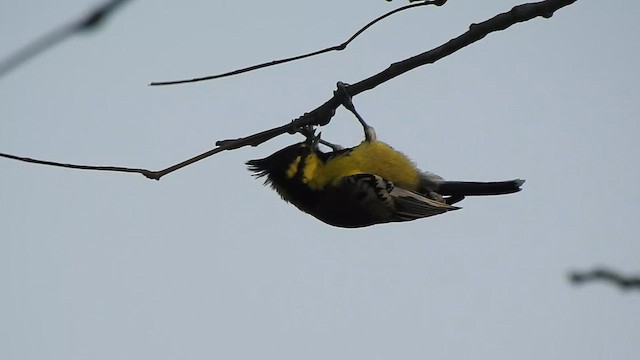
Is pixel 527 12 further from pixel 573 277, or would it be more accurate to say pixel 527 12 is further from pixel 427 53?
pixel 573 277

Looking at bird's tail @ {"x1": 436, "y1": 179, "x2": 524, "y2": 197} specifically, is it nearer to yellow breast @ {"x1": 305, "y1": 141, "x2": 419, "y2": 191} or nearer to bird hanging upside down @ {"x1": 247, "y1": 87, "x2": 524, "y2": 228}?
bird hanging upside down @ {"x1": 247, "y1": 87, "x2": 524, "y2": 228}

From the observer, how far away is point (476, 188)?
521 cm

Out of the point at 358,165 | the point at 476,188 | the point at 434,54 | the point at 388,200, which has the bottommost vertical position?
the point at 434,54

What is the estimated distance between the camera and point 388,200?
4934mm

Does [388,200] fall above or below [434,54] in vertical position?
above

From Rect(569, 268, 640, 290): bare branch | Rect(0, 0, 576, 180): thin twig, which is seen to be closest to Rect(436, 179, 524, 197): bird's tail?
Rect(0, 0, 576, 180): thin twig

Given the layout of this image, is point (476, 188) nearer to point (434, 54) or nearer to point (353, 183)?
point (353, 183)

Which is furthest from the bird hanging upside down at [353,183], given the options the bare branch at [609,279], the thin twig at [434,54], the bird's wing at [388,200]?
the bare branch at [609,279]

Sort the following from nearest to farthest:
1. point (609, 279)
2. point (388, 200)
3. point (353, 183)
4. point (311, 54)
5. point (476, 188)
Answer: point (609, 279), point (311, 54), point (353, 183), point (388, 200), point (476, 188)

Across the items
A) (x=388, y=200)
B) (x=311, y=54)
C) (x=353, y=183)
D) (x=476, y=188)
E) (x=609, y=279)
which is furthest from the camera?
(x=476, y=188)

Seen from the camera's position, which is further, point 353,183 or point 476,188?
point 476,188

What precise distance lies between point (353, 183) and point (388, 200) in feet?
0.86

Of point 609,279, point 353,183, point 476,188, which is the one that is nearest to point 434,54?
point 609,279

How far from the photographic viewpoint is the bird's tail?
512cm
